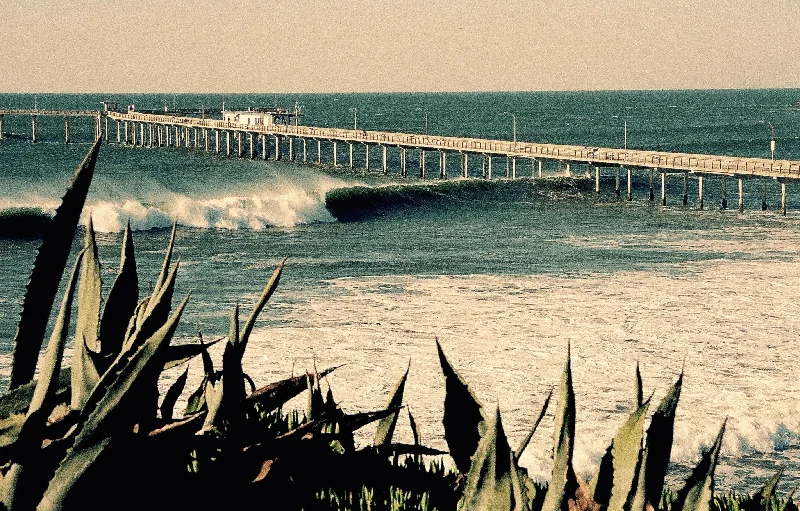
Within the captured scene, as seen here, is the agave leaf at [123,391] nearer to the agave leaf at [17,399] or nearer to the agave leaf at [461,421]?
the agave leaf at [17,399]

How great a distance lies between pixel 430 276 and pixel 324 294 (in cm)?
468

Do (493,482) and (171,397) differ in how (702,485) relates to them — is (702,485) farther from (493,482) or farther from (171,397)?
(171,397)

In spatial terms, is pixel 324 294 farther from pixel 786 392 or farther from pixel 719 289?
pixel 786 392

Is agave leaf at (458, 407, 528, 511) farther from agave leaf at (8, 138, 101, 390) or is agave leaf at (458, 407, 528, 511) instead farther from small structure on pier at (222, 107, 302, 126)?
small structure on pier at (222, 107, 302, 126)

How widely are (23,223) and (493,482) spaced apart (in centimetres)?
5751

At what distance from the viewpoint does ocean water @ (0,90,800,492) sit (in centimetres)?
1719

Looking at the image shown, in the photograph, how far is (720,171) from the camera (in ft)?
184

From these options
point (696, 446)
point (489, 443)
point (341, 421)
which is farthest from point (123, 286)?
point (696, 446)

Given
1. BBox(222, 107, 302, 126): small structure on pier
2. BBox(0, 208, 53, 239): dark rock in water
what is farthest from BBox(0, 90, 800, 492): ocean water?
BBox(222, 107, 302, 126): small structure on pier

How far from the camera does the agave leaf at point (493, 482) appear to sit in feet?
10.5

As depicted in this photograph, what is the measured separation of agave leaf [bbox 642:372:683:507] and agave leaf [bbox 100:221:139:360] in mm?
1503

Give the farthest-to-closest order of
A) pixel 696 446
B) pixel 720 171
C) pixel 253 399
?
1. pixel 720 171
2. pixel 696 446
3. pixel 253 399

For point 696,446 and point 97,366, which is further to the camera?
point 696,446

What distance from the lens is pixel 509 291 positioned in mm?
29859
